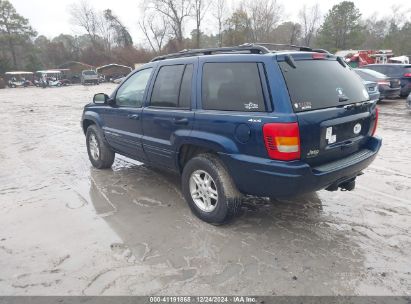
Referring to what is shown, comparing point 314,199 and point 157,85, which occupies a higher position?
point 157,85

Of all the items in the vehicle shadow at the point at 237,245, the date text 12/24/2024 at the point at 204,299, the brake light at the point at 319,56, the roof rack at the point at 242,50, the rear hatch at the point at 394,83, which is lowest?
the date text 12/24/2024 at the point at 204,299

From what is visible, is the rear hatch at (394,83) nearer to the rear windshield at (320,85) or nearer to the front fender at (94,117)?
the rear windshield at (320,85)

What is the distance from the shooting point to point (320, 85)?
3461 mm

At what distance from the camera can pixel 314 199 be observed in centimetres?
455

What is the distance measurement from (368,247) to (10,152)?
748cm

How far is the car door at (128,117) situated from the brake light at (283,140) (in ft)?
7.02

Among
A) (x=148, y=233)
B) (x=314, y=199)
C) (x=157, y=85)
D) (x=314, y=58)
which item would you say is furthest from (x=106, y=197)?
(x=314, y=58)

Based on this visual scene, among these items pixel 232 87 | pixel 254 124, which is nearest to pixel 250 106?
pixel 254 124

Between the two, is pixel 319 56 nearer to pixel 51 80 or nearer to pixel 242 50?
pixel 242 50

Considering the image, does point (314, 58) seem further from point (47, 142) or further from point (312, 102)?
point (47, 142)

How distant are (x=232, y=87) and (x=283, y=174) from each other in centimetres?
103

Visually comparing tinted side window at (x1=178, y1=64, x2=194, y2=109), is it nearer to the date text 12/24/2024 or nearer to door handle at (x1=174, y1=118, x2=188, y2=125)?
door handle at (x1=174, y1=118, x2=188, y2=125)

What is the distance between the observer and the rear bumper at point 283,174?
10.4 feet

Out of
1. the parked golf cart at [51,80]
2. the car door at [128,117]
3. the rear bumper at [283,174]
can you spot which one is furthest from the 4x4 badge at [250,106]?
the parked golf cart at [51,80]
